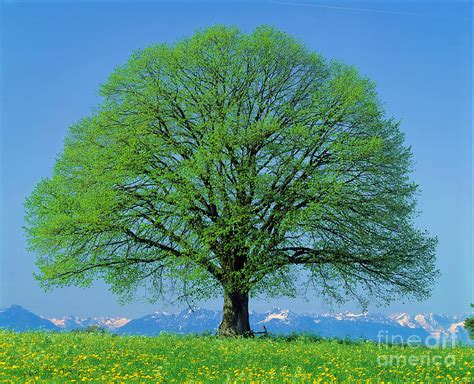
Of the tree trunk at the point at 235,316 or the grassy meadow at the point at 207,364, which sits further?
the tree trunk at the point at 235,316

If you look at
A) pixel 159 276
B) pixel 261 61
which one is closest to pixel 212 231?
pixel 159 276

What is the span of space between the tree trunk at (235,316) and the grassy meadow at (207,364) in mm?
7157

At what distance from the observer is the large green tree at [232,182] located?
25.1 m

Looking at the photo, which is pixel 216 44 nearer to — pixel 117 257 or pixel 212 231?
pixel 212 231

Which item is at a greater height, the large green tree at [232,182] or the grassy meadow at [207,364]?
the large green tree at [232,182]

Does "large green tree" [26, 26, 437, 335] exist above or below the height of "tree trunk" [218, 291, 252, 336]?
above

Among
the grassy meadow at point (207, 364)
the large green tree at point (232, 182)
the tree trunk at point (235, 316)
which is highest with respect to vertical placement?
the large green tree at point (232, 182)

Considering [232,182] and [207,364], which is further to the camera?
[232,182]

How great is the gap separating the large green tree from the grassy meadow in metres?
7.16

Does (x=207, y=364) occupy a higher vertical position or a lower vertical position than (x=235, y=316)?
lower

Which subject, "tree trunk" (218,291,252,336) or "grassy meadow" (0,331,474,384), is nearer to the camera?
"grassy meadow" (0,331,474,384)

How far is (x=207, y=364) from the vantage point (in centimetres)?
1464

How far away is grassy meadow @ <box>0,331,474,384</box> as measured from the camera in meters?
12.4

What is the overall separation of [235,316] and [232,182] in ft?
20.4
